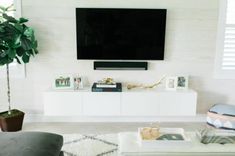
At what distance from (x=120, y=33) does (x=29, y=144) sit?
2.33m

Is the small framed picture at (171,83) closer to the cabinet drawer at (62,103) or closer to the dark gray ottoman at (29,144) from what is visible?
the cabinet drawer at (62,103)

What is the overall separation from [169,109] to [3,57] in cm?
233

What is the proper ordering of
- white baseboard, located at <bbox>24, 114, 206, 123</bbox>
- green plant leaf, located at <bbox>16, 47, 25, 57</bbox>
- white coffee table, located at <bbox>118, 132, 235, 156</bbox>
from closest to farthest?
white coffee table, located at <bbox>118, 132, 235, 156</bbox>
green plant leaf, located at <bbox>16, 47, 25, 57</bbox>
white baseboard, located at <bbox>24, 114, 206, 123</bbox>

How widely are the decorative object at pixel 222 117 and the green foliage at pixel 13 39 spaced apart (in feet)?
8.41

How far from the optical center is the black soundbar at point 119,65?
402cm

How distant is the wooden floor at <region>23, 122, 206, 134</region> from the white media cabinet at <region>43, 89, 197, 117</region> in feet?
0.55

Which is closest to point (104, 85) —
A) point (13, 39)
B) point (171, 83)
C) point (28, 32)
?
point (171, 83)

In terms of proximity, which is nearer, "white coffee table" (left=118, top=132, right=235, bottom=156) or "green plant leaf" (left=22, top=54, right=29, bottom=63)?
"white coffee table" (left=118, top=132, right=235, bottom=156)

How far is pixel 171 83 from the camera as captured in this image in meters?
4.01

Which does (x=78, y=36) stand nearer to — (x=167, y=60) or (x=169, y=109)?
(x=167, y=60)

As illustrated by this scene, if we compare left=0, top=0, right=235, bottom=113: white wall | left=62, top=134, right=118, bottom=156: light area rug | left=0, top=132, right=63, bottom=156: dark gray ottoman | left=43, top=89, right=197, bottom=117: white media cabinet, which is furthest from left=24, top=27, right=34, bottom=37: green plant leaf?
left=0, top=132, right=63, bottom=156: dark gray ottoman

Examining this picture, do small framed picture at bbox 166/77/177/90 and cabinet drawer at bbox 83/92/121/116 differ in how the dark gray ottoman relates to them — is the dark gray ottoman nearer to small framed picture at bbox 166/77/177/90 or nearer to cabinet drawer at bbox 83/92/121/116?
cabinet drawer at bbox 83/92/121/116

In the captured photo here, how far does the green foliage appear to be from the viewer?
3.47 meters

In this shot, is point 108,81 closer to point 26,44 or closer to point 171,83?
point 171,83
